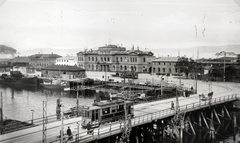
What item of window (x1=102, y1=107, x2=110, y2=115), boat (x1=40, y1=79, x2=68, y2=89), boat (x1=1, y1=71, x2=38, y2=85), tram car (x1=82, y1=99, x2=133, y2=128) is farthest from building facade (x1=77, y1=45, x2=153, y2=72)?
window (x1=102, y1=107, x2=110, y2=115)

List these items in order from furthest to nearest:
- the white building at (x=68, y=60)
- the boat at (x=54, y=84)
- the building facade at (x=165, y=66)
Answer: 1. the white building at (x=68, y=60)
2. the building facade at (x=165, y=66)
3. the boat at (x=54, y=84)

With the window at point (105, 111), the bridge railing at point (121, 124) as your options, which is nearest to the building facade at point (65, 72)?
the bridge railing at point (121, 124)

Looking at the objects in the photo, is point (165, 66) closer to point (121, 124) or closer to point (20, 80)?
point (20, 80)

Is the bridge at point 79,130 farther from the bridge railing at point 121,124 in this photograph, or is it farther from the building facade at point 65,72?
the building facade at point 65,72

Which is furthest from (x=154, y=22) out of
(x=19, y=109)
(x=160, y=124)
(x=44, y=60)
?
(x=44, y=60)

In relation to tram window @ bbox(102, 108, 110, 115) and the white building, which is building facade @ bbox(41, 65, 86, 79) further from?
tram window @ bbox(102, 108, 110, 115)

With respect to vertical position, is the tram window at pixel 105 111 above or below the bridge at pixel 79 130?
above

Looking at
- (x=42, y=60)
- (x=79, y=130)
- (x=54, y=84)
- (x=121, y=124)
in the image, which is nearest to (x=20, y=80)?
(x=54, y=84)
